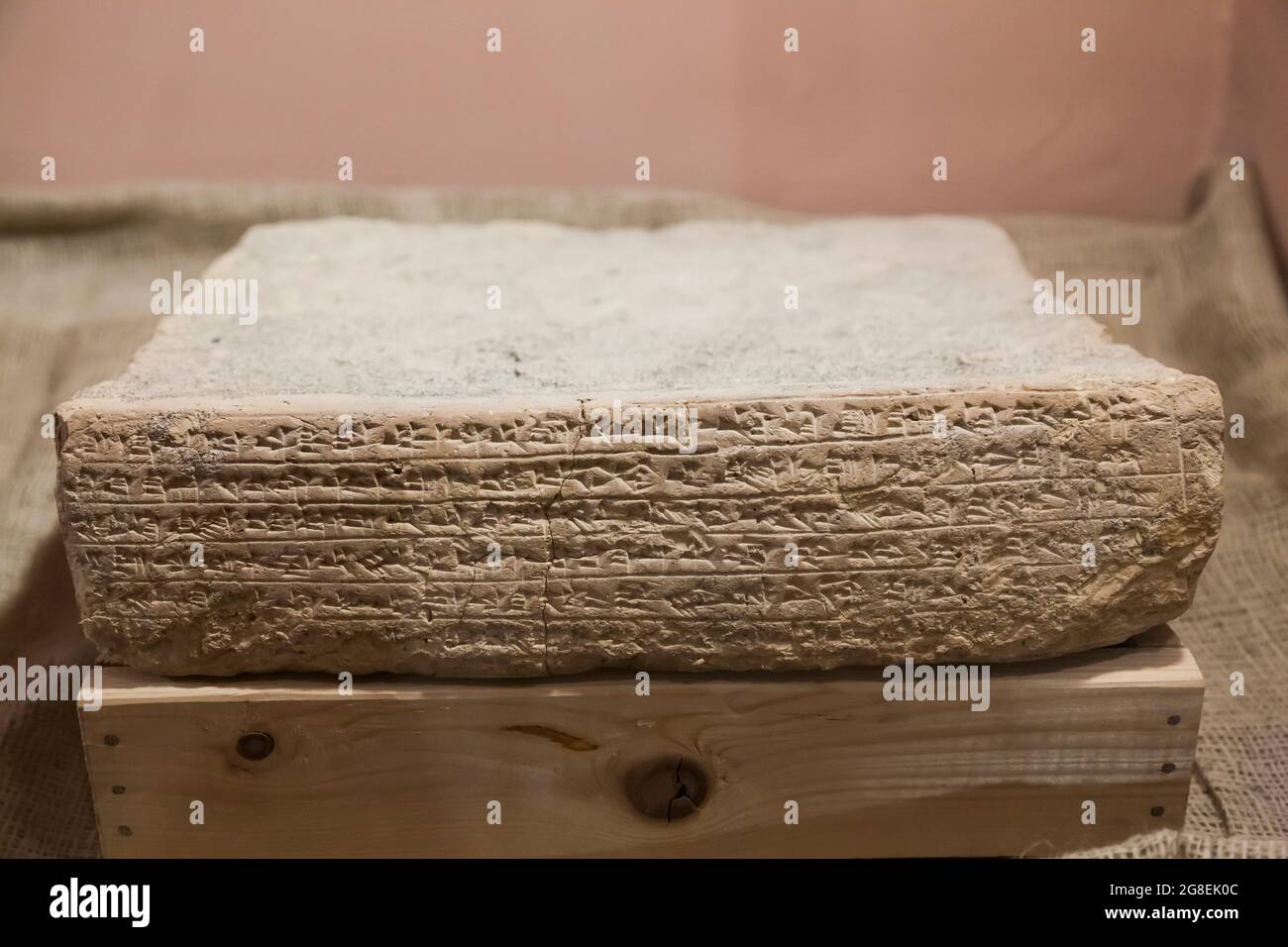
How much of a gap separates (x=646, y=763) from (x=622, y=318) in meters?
0.77

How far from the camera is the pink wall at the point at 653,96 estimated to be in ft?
9.51

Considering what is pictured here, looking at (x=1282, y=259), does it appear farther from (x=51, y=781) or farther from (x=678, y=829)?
(x=51, y=781)

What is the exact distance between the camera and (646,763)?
5.92ft

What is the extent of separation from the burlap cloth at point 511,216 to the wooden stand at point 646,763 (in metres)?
0.32

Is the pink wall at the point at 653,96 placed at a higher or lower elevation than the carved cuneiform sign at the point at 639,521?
higher

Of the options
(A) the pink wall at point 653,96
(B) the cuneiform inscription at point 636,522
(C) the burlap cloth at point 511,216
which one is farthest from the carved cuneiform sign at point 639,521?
(A) the pink wall at point 653,96

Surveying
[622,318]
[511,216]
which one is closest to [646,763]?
[622,318]

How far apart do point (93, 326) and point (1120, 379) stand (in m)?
2.27

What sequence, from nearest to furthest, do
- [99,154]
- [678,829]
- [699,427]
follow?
[699,427] → [678,829] → [99,154]

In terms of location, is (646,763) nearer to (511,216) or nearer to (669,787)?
(669,787)

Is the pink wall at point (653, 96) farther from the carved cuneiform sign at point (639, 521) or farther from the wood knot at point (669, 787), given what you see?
the wood knot at point (669, 787)

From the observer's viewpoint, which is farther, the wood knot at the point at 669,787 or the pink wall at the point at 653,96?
the pink wall at the point at 653,96

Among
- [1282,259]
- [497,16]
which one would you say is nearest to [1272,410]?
[1282,259]

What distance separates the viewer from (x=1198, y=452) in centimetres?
169
